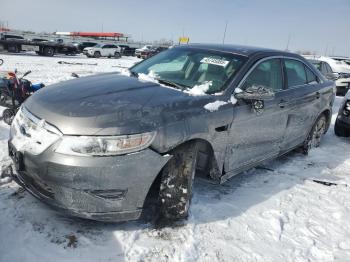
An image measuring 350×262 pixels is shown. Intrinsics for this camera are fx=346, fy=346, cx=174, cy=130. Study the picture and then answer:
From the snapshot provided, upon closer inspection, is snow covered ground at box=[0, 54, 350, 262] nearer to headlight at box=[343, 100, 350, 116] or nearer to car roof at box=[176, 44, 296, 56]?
car roof at box=[176, 44, 296, 56]

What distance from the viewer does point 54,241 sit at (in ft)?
9.18

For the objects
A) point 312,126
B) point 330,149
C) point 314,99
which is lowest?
point 330,149

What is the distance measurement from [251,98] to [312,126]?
2.55 m

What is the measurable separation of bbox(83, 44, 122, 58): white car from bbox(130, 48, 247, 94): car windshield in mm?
29158

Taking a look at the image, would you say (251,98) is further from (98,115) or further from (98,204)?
(98,204)

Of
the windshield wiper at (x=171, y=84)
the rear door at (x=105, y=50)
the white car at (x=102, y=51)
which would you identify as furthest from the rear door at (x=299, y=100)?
the rear door at (x=105, y=50)

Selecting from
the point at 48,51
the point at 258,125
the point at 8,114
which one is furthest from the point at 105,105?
the point at 48,51

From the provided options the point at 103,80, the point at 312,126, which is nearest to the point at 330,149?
the point at 312,126

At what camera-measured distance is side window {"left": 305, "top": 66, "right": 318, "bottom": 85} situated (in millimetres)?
5262

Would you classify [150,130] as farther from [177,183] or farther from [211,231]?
[211,231]

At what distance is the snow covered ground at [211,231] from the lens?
2.75 m

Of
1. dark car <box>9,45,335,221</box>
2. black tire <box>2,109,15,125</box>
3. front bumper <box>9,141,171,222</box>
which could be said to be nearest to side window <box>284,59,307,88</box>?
dark car <box>9,45,335,221</box>

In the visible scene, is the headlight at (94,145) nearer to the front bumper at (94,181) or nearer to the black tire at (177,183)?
the front bumper at (94,181)

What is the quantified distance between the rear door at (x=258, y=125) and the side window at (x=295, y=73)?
0.73 ft
